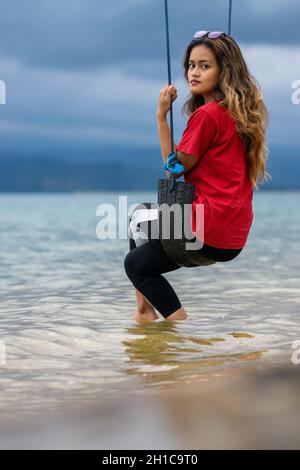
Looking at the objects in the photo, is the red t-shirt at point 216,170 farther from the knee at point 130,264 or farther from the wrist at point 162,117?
the knee at point 130,264

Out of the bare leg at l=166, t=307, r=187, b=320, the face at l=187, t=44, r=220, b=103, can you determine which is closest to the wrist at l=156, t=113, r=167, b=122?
the face at l=187, t=44, r=220, b=103

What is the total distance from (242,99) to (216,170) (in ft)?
1.44

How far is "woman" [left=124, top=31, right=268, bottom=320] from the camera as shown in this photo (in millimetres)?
4238

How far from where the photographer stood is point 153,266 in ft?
15.0

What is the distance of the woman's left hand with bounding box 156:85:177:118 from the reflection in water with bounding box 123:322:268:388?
132 cm

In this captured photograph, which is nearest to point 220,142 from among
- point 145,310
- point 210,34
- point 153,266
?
point 210,34

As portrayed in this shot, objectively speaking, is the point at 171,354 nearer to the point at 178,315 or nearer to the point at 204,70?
the point at 178,315

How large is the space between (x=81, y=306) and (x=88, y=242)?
1063 centimetres

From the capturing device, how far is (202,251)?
4.31 m

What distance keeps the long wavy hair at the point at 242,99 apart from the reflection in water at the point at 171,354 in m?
1.05

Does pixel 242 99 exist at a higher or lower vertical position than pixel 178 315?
higher

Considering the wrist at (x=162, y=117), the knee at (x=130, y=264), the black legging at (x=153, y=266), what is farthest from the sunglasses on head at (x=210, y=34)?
the knee at (x=130, y=264)

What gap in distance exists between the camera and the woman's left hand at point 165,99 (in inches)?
169
